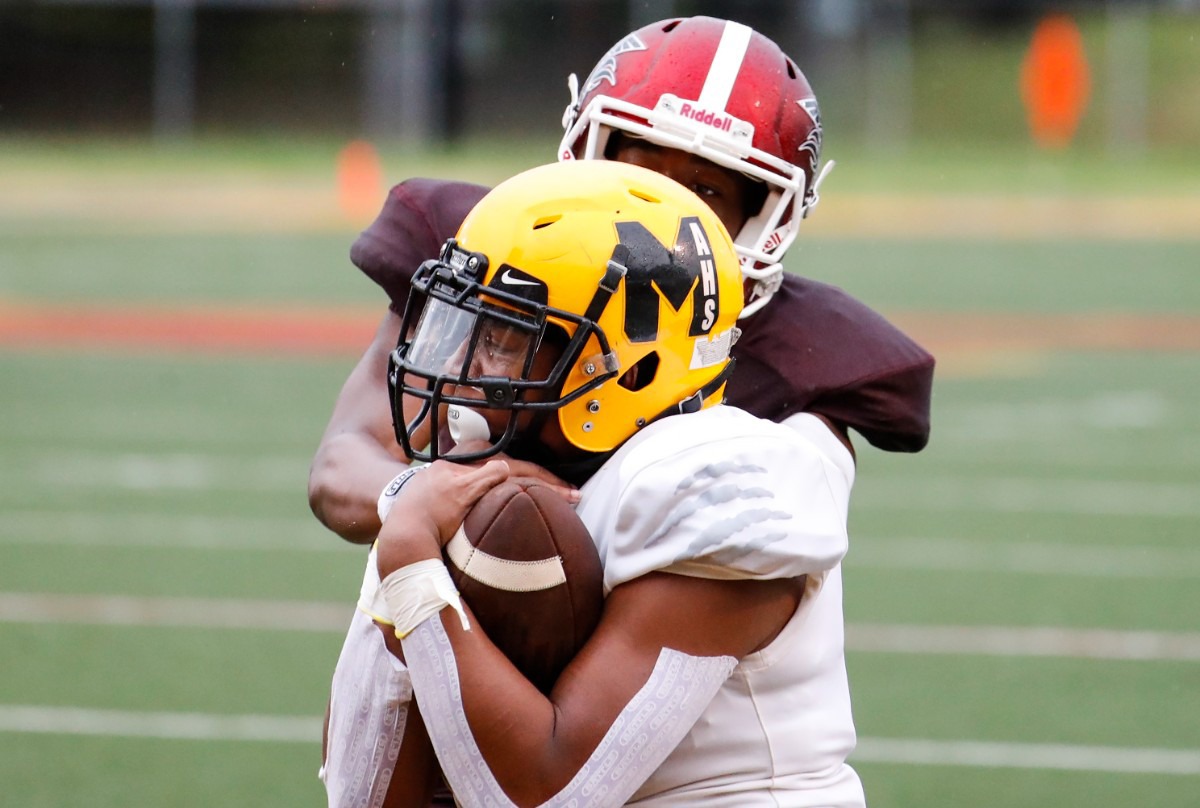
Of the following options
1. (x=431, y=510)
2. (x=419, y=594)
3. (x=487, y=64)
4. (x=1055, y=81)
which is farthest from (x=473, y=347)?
(x=1055, y=81)

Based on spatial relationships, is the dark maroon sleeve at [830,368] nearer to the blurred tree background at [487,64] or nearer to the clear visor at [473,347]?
the clear visor at [473,347]

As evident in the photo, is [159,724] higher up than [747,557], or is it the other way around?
[747,557]

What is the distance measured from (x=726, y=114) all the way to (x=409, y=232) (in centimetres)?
62

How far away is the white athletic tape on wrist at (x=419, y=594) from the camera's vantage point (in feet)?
6.81

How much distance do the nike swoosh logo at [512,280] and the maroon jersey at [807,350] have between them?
0.74m

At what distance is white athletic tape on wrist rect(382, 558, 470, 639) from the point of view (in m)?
2.08

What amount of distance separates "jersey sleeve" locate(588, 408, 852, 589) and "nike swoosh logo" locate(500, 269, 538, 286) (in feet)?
0.79

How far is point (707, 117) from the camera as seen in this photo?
285cm

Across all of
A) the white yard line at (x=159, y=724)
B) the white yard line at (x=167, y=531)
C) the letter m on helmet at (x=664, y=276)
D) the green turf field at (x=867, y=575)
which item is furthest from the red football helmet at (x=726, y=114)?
the white yard line at (x=167, y=531)

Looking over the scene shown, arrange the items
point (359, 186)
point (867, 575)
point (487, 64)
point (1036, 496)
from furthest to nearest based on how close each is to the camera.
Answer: point (487, 64) < point (359, 186) < point (1036, 496) < point (867, 575)

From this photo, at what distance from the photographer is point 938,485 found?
8.43 m

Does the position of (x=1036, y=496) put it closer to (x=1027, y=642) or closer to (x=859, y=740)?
(x=1027, y=642)

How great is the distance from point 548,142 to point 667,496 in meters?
26.5

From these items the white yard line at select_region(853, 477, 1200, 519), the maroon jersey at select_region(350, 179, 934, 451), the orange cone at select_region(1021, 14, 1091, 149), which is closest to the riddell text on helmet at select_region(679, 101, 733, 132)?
the maroon jersey at select_region(350, 179, 934, 451)
